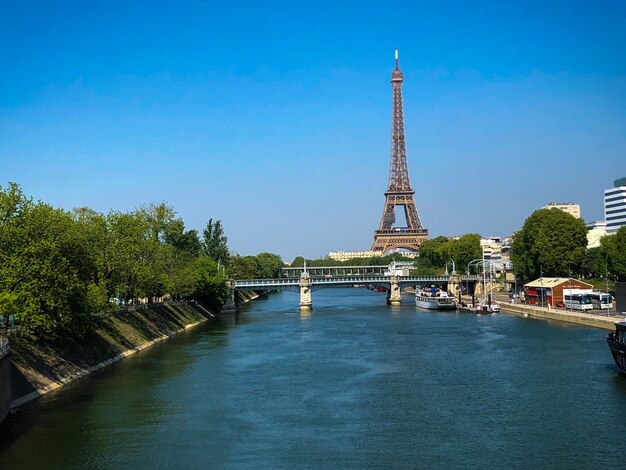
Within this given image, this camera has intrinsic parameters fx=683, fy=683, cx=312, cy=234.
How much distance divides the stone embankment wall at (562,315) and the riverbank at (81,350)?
3807 centimetres

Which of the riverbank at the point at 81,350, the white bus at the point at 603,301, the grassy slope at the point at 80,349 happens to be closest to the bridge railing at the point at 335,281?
the riverbank at the point at 81,350

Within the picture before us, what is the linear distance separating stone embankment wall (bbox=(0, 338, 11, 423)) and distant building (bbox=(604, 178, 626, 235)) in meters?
166

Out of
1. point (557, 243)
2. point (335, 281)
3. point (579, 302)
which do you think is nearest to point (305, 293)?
point (335, 281)

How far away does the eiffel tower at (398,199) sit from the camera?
177375 millimetres

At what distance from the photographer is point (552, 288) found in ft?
255

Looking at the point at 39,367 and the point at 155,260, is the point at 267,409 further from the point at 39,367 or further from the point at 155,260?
the point at 155,260

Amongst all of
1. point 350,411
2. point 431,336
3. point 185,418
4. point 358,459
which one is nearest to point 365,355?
point 431,336

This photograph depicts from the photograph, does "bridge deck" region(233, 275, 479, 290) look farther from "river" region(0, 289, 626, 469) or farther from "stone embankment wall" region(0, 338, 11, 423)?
"stone embankment wall" region(0, 338, 11, 423)

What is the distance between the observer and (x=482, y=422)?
28781mm

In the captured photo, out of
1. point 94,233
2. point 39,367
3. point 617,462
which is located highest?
point 94,233

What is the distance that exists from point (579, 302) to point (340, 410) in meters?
47.7

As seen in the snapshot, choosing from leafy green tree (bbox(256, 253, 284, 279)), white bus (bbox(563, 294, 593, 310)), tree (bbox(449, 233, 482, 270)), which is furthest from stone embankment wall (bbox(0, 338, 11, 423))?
leafy green tree (bbox(256, 253, 284, 279))

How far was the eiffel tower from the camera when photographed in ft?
582

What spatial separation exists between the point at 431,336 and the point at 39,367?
3412 centimetres
